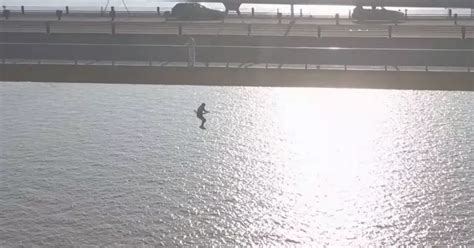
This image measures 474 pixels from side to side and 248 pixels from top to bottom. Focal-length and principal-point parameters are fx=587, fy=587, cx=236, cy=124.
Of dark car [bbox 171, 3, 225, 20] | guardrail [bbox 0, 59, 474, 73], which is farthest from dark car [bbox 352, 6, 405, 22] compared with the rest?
guardrail [bbox 0, 59, 474, 73]

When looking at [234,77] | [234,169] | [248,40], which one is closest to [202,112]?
[248,40]

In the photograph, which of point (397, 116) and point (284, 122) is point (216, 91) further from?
point (397, 116)

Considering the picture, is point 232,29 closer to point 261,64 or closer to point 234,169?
point 234,169

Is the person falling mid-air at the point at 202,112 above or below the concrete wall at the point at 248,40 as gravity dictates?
below

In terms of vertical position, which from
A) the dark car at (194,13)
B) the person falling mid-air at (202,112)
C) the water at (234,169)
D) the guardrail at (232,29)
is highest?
the dark car at (194,13)

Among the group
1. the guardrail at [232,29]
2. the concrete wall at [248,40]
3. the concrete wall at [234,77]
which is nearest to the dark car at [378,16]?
the guardrail at [232,29]

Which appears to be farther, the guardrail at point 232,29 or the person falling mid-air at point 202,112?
the guardrail at point 232,29

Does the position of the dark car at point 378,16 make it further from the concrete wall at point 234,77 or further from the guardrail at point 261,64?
the concrete wall at point 234,77

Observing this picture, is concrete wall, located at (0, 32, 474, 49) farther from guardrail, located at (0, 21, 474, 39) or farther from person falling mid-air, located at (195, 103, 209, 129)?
guardrail, located at (0, 21, 474, 39)
